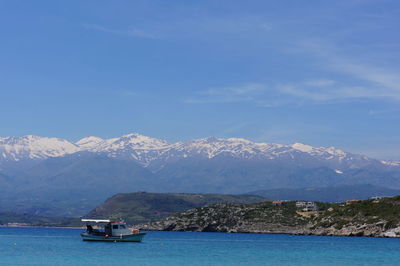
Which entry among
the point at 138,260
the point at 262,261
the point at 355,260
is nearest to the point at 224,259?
the point at 262,261

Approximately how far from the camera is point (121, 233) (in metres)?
195

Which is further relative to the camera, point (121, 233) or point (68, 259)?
point (121, 233)

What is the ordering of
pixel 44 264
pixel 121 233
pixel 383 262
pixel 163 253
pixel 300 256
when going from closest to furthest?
1. pixel 44 264
2. pixel 383 262
3. pixel 300 256
4. pixel 163 253
5. pixel 121 233

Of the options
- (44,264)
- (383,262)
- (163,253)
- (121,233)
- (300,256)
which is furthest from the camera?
(121,233)

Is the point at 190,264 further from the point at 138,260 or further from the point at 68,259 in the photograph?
the point at 68,259

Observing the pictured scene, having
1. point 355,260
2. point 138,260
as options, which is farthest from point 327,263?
point 138,260

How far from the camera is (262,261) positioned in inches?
5025

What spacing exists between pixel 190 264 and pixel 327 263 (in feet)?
80.7

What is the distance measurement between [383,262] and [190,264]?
3612 cm

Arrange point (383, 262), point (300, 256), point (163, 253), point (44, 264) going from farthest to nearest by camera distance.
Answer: point (163, 253), point (300, 256), point (383, 262), point (44, 264)

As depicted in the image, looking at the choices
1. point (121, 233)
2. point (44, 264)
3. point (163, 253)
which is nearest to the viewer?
point (44, 264)

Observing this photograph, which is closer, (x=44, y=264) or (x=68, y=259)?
(x=44, y=264)

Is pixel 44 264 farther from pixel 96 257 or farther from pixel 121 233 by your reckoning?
pixel 121 233

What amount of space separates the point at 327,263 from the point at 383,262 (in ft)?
38.7
